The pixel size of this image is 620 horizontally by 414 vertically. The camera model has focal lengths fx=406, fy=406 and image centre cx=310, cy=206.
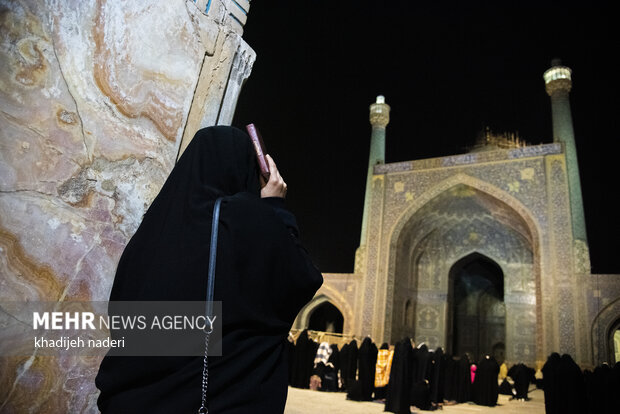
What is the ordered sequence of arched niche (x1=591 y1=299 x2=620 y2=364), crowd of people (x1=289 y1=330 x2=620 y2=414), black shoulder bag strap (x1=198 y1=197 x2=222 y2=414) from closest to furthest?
black shoulder bag strap (x1=198 y1=197 x2=222 y2=414) → crowd of people (x1=289 y1=330 x2=620 y2=414) → arched niche (x1=591 y1=299 x2=620 y2=364)

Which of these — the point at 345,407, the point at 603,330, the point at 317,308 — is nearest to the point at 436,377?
the point at 345,407

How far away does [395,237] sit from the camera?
13344 millimetres

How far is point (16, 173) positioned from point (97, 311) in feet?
1.55

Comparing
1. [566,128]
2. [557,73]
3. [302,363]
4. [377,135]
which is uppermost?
[557,73]

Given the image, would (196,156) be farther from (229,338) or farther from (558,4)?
(558,4)

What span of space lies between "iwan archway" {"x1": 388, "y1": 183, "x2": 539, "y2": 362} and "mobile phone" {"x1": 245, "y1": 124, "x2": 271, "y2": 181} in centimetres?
1252

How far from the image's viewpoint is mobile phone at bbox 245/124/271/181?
1006mm

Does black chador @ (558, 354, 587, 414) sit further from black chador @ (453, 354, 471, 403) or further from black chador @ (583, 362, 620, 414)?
black chador @ (453, 354, 471, 403)

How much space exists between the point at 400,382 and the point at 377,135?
1073 centimetres

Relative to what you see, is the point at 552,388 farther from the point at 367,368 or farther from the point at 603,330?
the point at 603,330

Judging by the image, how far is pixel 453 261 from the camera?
14531 millimetres

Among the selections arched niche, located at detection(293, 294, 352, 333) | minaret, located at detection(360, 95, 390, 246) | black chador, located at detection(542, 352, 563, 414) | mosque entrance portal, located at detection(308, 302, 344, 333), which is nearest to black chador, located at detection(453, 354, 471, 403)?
black chador, located at detection(542, 352, 563, 414)

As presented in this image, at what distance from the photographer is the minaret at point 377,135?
1424 cm

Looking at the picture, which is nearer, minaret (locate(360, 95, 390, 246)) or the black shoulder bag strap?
the black shoulder bag strap
